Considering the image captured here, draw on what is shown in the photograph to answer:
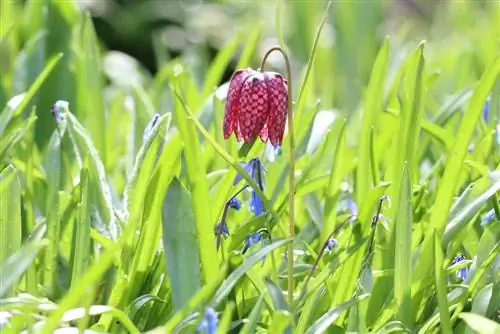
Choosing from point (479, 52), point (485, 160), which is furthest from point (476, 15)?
point (485, 160)

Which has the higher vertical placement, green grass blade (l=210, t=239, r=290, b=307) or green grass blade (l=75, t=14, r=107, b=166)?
green grass blade (l=75, t=14, r=107, b=166)

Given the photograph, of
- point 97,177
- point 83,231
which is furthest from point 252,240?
point 97,177

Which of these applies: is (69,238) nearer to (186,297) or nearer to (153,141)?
(153,141)

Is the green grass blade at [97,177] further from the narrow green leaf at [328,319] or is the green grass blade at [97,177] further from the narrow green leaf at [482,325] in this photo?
the narrow green leaf at [482,325]

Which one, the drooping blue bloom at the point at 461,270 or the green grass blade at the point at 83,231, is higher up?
the green grass blade at the point at 83,231

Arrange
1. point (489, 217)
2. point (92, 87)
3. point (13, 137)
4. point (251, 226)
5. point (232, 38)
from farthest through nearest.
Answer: point (232, 38) → point (92, 87) → point (13, 137) → point (489, 217) → point (251, 226)

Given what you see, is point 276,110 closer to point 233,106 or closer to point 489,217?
point 233,106

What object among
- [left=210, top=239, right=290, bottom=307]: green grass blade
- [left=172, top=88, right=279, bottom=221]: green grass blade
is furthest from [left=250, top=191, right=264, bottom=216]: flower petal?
[left=210, top=239, right=290, bottom=307]: green grass blade

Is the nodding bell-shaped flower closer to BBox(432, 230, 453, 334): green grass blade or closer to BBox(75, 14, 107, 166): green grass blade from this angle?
BBox(432, 230, 453, 334): green grass blade

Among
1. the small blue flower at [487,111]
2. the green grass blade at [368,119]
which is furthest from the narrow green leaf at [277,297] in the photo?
the small blue flower at [487,111]
